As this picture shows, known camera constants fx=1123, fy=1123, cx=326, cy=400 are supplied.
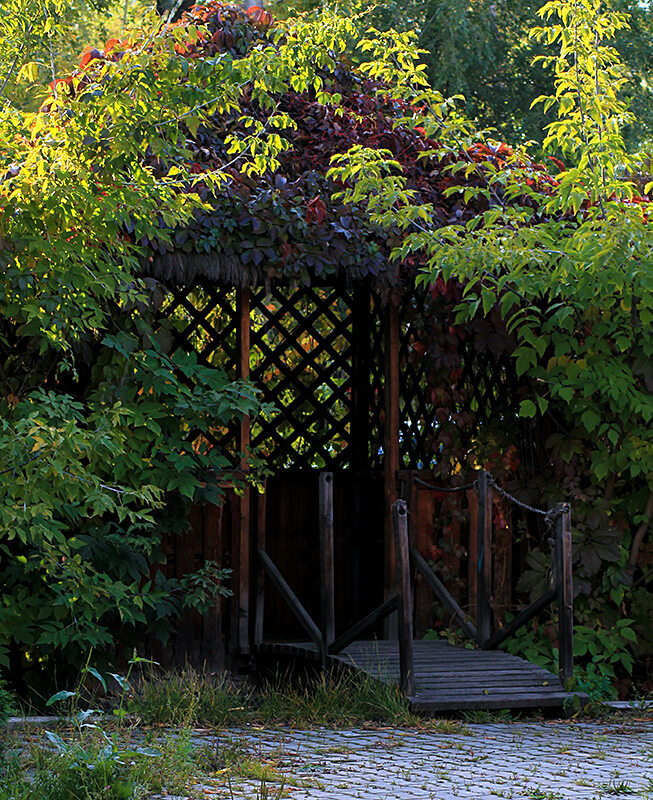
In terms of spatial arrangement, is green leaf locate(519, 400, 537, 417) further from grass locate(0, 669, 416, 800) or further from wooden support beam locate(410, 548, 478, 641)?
grass locate(0, 669, 416, 800)

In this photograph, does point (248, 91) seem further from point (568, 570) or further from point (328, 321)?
point (568, 570)

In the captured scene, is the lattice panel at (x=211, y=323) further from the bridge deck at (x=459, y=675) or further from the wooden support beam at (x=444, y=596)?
the bridge deck at (x=459, y=675)

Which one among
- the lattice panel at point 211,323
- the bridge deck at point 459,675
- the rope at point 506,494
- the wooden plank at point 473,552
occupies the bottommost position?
the bridge deck at point 459,675

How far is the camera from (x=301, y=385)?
30.0 ft

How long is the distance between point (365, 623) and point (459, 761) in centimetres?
175

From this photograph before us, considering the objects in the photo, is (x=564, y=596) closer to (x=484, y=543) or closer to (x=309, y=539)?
(x=484, y=543)

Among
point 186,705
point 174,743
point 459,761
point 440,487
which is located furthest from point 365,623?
point 174,743

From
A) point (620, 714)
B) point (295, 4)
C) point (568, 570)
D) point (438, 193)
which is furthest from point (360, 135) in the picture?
point (295, 4)

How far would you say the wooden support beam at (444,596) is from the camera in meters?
7.36

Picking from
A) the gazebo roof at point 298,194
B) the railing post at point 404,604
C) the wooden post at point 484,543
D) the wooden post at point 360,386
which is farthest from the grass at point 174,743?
the gazebo roof at point 298,194

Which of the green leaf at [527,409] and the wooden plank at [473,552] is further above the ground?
the green leaf at [527,409]

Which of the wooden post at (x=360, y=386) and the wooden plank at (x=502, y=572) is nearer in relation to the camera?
the wooden plank at (x=502, y=572)

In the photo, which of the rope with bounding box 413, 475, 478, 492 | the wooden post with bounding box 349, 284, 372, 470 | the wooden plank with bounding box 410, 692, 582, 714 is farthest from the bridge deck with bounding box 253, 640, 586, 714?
the wooden post with bounding box 349, 284, 372, 470

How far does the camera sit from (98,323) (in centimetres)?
582
